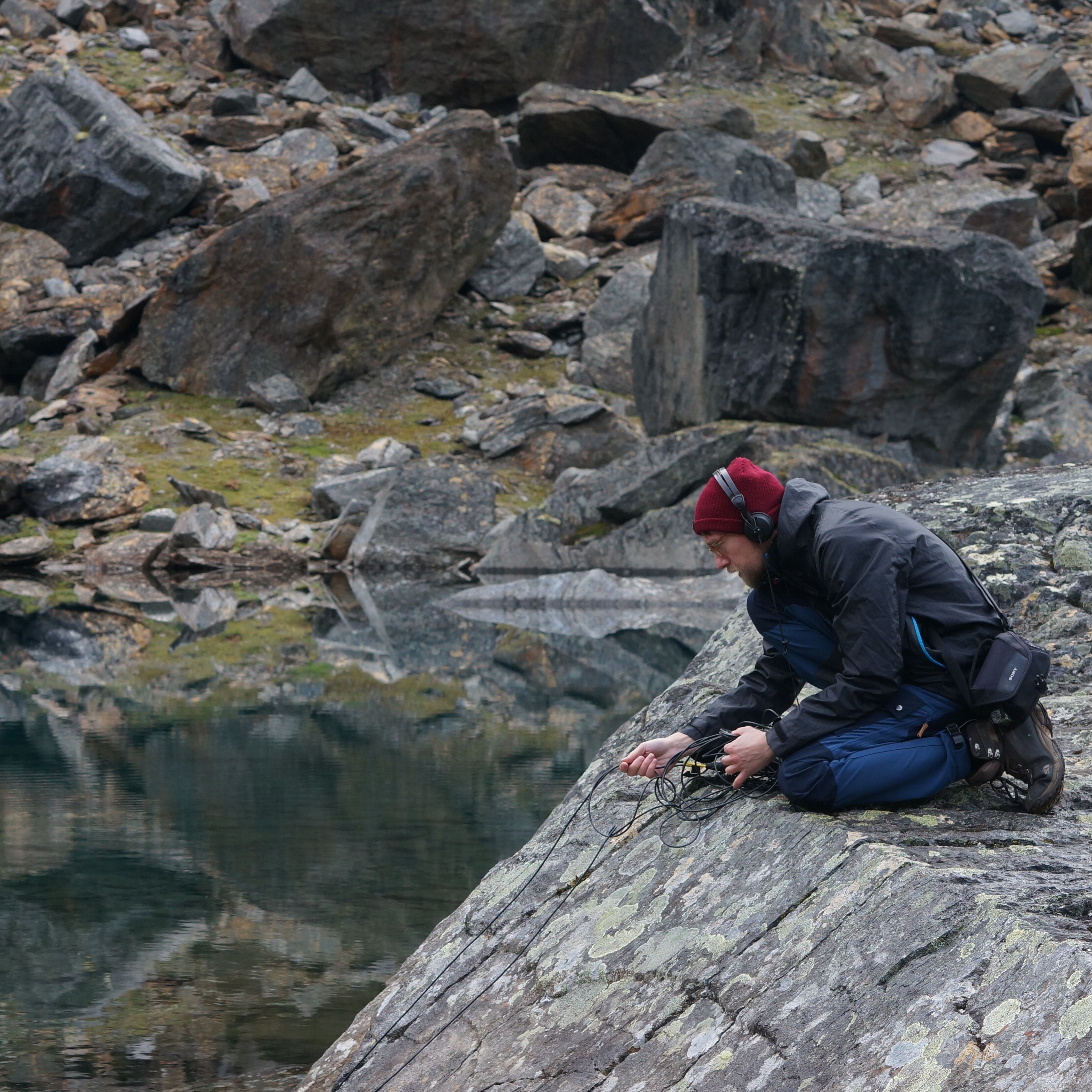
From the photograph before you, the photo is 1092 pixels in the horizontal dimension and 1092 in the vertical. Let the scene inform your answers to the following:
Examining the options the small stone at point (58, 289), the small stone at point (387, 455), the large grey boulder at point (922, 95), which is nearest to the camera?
the small stone at point (387, 455)

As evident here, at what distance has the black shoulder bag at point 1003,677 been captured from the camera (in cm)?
412

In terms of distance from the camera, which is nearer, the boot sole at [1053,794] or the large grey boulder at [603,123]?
the boot sole at [1053,794]

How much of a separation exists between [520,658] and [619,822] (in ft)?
42.4

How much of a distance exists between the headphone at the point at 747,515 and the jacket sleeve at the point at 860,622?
0.65 feet

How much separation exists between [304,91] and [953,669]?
149 ft

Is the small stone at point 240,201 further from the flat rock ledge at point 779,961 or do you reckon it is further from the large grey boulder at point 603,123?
the flat rock ledge at point 779,961

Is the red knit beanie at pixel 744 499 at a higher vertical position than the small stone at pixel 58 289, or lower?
higher

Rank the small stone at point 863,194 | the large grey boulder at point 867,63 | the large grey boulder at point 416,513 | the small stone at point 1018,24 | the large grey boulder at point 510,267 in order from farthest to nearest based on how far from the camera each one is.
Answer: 1. the small stone at point 1018,24
2. the large grey boulder at point 867,63
3. the small stone at point 863,194
4. the large grey boulder at point 510,267
5. the large grey boulder at point 416,513

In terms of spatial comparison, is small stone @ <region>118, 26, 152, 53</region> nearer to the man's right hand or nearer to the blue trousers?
the man's right hand

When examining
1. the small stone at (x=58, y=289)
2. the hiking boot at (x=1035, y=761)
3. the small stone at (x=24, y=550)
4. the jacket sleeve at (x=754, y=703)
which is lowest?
the small stone at (x=24, y=550)

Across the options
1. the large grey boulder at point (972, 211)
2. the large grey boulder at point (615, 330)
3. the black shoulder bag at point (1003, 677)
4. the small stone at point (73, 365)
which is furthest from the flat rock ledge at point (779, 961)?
the large grey boulder at point (972, 211)

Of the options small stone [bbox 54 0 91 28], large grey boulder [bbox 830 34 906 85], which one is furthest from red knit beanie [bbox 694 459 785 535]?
large grey boulder [bbox 830 34 906 85]

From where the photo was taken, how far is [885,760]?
425 centimetres

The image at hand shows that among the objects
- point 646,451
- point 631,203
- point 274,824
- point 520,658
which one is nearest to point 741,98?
point 631,203
